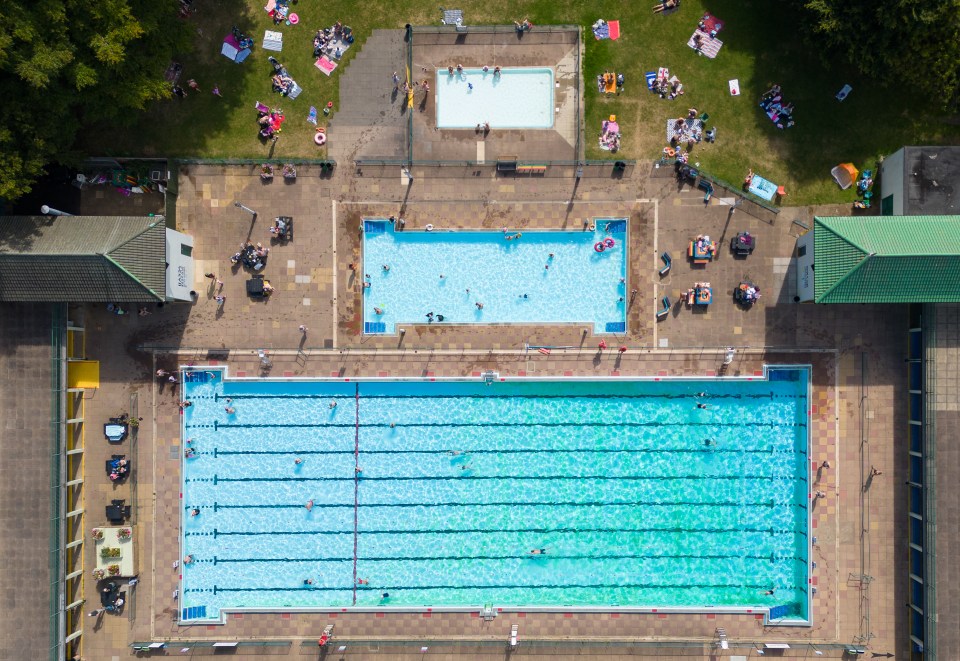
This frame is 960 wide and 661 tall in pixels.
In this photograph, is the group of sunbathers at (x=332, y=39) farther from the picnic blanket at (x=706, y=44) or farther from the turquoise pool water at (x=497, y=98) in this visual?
the picnic blanket at (x=706, y=44)

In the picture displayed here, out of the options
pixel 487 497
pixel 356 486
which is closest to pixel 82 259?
pixel 356 486

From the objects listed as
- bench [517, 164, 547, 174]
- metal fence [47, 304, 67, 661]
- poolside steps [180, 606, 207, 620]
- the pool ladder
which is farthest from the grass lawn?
poolside steps [180, 606, 207, 620]

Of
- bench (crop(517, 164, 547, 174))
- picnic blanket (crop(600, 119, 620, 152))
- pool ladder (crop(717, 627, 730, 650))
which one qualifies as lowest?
pool ladder (crop(717, 627, 730, 650))

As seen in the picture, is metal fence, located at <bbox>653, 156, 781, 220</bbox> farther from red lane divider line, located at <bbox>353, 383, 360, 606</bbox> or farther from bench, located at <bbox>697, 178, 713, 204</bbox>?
red lane divider line, located at <bbox>353, 383, 360, 606</bbox>

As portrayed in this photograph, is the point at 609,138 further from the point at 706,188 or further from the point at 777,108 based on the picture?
the point at 777,108

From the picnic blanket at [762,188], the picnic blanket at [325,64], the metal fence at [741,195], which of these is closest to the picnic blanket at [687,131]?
the metal fence at [741,195]

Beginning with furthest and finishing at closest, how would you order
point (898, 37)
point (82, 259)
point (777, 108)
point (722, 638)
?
point (777, 108) → point (722, 638) → point (898, 37) → point (82, 259)
